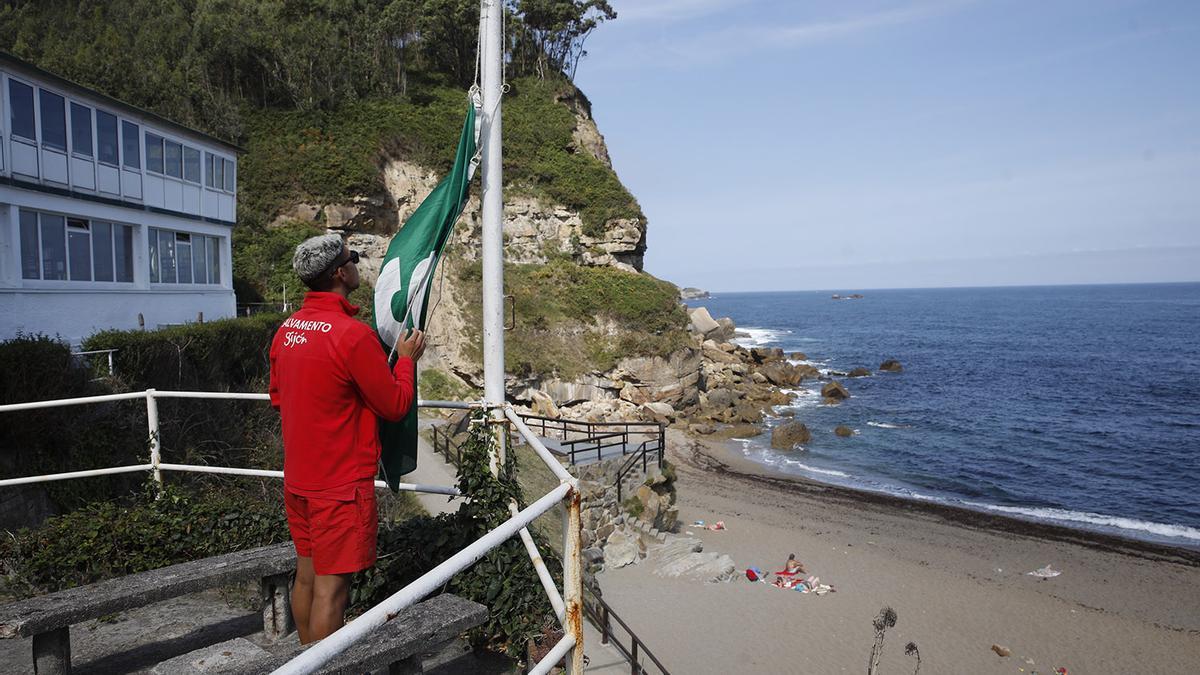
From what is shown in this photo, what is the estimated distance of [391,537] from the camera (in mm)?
4332

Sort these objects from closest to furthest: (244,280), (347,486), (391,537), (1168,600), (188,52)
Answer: (347,486) < (391,537) < (1168,600) < (244,280) < (188,52)

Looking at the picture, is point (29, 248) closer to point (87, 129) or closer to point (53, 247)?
point (53, 247)

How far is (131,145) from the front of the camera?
1747cm

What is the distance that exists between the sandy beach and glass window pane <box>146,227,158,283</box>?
13541 millimetres

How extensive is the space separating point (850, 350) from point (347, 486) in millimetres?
72499

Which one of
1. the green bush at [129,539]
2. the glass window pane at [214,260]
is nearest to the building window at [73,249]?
the glass window pane at [214,260]

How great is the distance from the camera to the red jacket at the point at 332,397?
9.02 feet

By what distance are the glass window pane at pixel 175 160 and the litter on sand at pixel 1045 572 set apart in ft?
78.7

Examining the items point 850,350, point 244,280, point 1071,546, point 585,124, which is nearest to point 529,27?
point 585,124

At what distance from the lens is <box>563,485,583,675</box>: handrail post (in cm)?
247

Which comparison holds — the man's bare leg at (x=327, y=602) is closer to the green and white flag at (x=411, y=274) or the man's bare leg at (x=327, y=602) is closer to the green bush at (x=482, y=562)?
the green and white flag at (x=411, y=274)

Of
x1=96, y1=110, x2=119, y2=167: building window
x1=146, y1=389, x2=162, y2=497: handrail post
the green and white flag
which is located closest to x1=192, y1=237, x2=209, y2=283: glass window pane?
x1=96, y1=110, x2=119, y2=167: building window

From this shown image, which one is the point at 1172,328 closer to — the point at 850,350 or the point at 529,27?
the point at 850,350

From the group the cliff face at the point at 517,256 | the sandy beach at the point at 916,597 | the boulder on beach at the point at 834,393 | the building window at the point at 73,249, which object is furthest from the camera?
the boulder on beach at the point at 834,393
